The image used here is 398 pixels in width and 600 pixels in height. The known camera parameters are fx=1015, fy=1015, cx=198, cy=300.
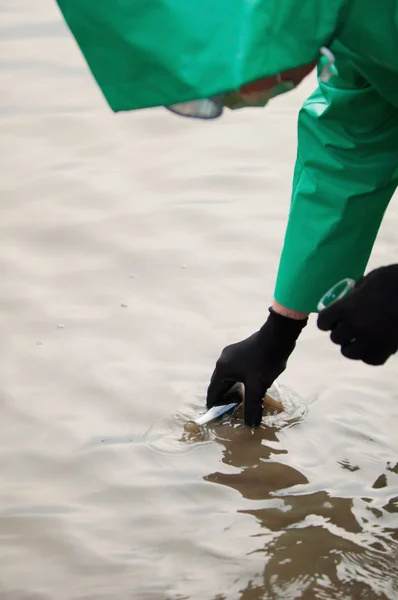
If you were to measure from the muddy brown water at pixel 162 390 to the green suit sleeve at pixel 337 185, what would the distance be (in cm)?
33

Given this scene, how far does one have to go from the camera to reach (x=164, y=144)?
2943 mm

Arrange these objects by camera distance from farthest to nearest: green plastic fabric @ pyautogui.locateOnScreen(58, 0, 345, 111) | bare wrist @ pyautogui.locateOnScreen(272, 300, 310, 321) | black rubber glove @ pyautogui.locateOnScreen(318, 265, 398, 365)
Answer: bare wrist @ pyautogui.locateOnScreen(272, 300, 310, 321)
black rubber glove @ pyautogui.locateOnScreen(318, 265, 398, 365)
green plastic fabric @ pyautogui.locateOnScreen(58, 0, 345, 111)

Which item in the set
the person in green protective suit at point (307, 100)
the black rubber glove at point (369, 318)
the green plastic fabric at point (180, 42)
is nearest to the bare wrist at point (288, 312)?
the person in green protective suit at point (307, 100)

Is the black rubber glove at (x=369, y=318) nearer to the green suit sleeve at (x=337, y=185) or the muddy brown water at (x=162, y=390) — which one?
the green suit sleeve at (x=337, y=185)

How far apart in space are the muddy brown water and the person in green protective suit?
6.8 inches

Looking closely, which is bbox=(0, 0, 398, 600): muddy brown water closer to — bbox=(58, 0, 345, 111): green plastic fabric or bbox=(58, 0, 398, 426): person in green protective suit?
bbox=(58, 0, 398, 426): person in green protective suit

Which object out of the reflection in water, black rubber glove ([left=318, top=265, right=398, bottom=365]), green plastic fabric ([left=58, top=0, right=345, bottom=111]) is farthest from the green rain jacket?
the reflection in water

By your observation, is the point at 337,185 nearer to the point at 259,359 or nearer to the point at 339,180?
the point at 339,180

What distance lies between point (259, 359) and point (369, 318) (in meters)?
0.33

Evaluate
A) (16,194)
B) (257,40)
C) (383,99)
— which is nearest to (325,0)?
(257,40)

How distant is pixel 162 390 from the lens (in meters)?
1.99

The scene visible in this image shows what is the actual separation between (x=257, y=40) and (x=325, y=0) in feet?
0.39

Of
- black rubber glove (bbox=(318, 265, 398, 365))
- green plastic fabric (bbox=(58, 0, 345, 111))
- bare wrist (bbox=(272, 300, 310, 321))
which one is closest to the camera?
green plastic fabric (bbox=(58, 0, 345, 111))

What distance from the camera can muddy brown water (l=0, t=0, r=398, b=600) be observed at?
1.59 m
